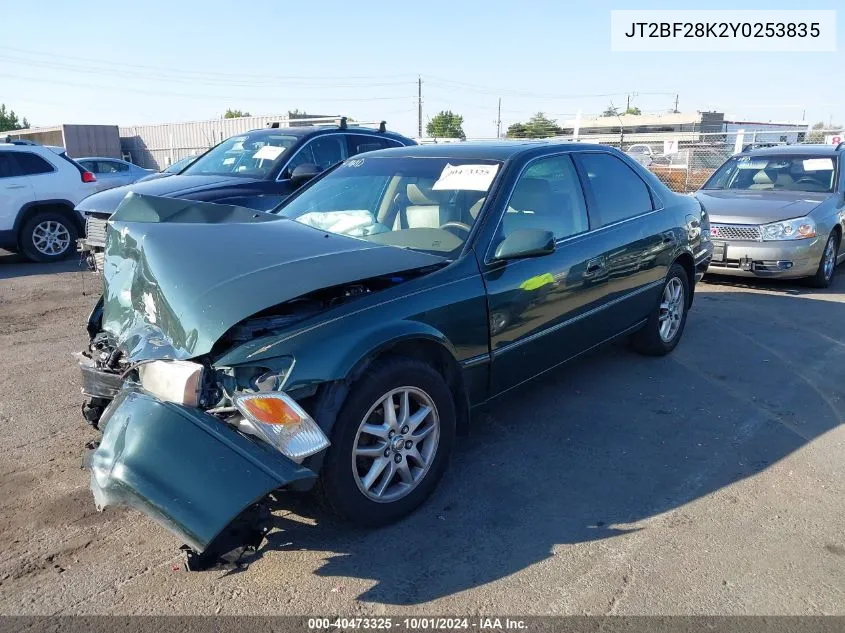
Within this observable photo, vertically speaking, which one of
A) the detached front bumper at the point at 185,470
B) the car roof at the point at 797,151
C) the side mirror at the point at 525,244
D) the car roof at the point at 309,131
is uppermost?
the car roof at the point at 309,131

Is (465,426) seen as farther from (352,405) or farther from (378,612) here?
(378,612)

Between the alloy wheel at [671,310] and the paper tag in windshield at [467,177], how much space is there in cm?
220

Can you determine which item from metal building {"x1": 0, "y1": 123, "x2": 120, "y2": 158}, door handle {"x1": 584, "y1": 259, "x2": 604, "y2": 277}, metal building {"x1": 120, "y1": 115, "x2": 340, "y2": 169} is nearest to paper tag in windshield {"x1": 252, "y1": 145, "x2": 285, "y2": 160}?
door handle {"x1": 584, "y1": 259, "x2": 604, "y2": 277}

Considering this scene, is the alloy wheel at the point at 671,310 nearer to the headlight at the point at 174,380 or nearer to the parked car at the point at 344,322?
the parked car at the point at 344,322

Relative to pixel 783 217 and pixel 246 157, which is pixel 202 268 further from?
pixel 783 217

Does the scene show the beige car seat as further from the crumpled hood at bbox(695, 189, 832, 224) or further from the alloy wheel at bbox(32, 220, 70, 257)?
the alloy wheel at bbox(32, 220, 70, 257)

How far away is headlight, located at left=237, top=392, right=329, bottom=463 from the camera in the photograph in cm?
256

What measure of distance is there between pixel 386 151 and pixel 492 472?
2.30 metres

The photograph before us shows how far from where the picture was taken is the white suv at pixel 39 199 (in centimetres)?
977

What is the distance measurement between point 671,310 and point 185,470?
14.3 feet

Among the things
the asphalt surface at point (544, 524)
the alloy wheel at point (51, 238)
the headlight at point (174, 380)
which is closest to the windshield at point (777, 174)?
the asphalt surface at point (544, 524)

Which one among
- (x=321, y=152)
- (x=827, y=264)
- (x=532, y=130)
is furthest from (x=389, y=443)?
(x=532, y=130)

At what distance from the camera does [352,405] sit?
9.12ft

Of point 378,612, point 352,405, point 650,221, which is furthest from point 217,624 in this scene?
point 650,221
